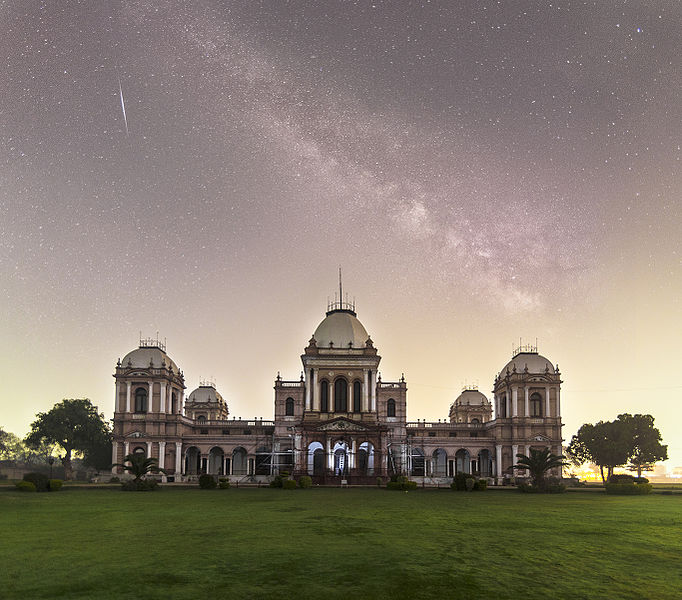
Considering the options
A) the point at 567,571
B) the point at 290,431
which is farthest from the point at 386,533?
the point at 290,431

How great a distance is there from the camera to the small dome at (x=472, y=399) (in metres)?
107

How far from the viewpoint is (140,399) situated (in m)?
78.1

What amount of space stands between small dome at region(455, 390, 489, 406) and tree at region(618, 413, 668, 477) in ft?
84.8

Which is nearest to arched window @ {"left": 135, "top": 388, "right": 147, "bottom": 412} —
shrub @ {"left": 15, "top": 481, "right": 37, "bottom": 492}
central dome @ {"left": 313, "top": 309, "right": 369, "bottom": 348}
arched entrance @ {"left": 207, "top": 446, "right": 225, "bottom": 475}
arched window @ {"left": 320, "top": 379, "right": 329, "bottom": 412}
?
arched entrance @ {"left": 207, "top": 446, "right": 225, "bottom": 475}

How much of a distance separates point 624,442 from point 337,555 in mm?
73701

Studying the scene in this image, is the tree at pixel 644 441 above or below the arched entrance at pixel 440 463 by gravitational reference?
above

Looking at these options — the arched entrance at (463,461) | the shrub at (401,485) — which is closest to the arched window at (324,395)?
the arched entrance at (463,461)

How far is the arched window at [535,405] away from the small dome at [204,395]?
48.8 meters

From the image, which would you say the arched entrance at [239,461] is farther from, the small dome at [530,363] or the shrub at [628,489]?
the shrub at [628,489]

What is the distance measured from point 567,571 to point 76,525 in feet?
52.5

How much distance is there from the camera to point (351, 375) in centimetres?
7706

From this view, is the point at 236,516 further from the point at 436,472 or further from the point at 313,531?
the point at 436,472

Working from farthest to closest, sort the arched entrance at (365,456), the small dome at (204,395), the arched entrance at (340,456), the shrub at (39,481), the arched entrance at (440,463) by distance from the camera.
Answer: the small dome at (204,395) < the arched entrance at (440,463) < the arched entrance at (365,456) < the arched entrance at (340,456) < the shrub at (39,481)

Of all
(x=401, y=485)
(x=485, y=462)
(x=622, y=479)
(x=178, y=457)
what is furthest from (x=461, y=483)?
(x=178, y=457)
